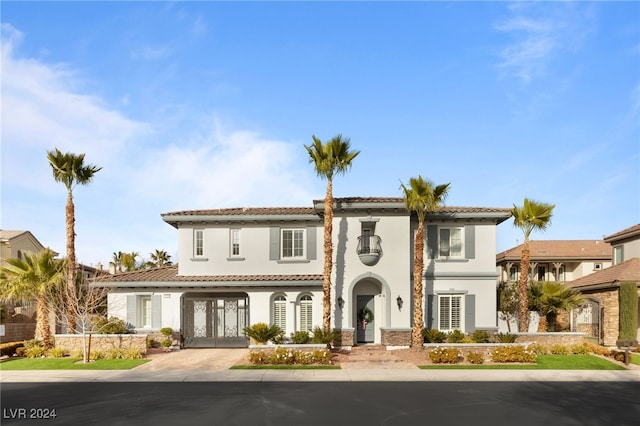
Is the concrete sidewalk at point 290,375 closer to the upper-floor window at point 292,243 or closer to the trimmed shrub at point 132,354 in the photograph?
the trimmed shrub at point 132,354

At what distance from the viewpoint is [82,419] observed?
12.5 metres

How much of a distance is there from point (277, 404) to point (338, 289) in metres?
11.1

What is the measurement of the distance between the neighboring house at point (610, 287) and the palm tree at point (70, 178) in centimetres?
3011

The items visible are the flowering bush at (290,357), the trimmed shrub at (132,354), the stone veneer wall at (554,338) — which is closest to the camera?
the flowering bush at (290,357)

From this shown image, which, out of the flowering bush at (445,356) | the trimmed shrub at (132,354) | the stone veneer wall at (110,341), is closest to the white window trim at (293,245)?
the stone veneer wall at (110,341)

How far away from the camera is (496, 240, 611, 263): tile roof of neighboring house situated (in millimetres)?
44562

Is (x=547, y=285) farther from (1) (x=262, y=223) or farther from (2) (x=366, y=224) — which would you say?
(1) (x=262, y=223)

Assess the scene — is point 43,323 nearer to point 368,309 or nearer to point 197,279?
point 197,279

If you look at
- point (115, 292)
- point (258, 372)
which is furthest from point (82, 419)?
point (115, 292)

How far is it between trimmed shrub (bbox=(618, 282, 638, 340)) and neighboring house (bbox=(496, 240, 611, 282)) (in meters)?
17.1

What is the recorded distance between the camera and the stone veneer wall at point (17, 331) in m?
26.6

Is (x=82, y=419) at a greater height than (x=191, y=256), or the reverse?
(x=191, y=256)

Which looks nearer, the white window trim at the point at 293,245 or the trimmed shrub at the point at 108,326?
the trimmed shrub at the point at 108,326

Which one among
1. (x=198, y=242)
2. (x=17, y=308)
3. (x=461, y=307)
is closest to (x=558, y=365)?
(x=461, y=307)
